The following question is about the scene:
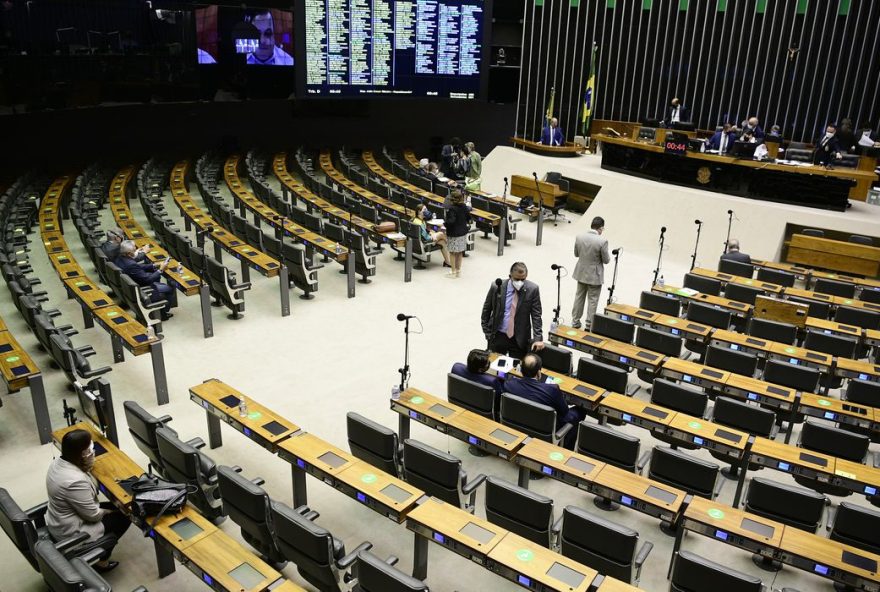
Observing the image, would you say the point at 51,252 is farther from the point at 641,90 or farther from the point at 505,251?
the point at 641,90

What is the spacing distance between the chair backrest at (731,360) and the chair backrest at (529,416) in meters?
2.35

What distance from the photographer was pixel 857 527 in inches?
180

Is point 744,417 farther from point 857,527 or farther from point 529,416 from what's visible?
point 529,416

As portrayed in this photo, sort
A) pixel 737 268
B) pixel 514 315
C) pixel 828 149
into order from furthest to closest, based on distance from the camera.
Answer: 1. pixel 828 149
2. pixel 737 268
3. pixel 514 315

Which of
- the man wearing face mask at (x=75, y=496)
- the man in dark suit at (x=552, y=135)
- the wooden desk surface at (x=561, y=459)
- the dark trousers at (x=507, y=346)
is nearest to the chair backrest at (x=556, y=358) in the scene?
the dark trousers at (x=507, y=346)

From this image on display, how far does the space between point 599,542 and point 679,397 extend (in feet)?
7.64

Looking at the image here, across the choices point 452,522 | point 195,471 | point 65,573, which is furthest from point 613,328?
point 65,573

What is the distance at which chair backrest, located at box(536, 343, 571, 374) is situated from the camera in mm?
6840

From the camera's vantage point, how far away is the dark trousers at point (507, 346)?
23.6 feet

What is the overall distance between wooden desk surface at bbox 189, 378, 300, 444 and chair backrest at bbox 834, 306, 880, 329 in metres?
6.58

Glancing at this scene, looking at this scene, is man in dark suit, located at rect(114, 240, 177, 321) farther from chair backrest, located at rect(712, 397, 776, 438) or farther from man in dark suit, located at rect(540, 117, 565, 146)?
man in dark suit, located at rect(540, 117, 565, 146)

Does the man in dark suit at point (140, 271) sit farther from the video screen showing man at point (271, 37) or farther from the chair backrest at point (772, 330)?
the video screen showing man at point (271, 37)

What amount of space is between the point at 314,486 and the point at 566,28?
16.3 meters

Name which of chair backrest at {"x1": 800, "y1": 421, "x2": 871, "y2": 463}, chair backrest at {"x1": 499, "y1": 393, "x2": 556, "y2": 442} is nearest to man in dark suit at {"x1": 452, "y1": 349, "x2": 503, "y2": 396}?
chair backrest at {"x1": 499, "y1": 393, "x2": 556, "y2": 442}
